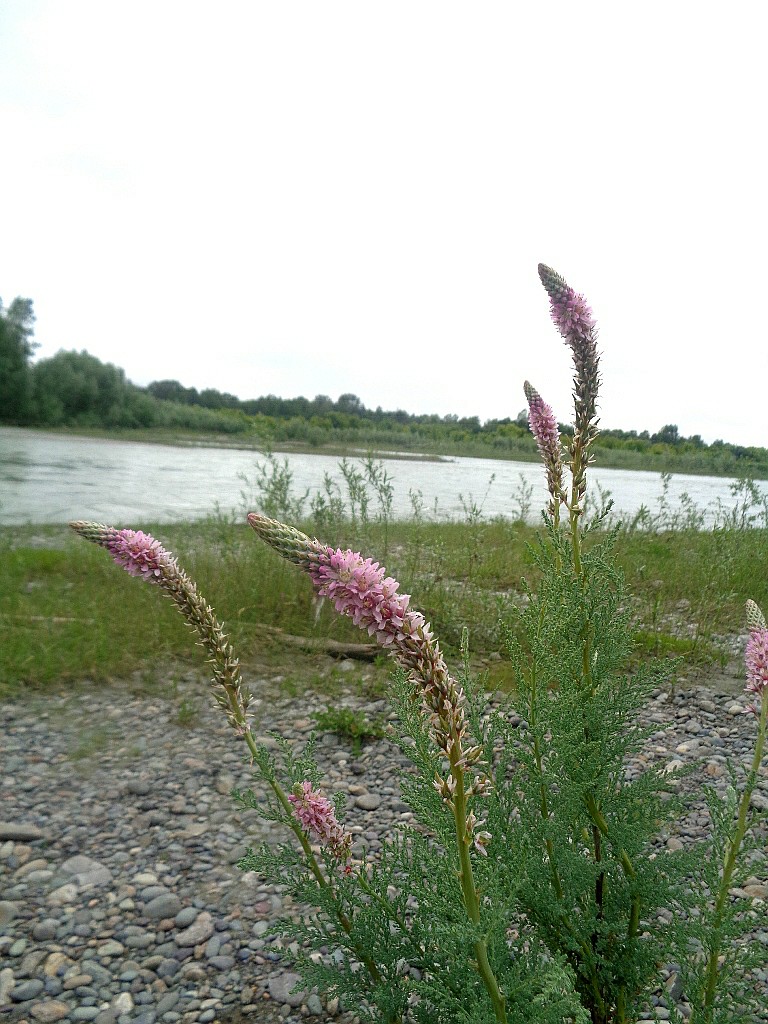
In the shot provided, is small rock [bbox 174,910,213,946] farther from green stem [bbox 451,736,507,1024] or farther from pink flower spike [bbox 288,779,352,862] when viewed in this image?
green stem [bbox 451,736,507,1024]

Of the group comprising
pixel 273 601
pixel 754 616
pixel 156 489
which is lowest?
pixel 273 601

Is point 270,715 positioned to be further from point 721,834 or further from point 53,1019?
point 721,834

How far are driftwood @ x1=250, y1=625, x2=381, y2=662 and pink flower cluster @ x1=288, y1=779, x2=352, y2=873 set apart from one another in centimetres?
376

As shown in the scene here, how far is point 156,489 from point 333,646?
13.2 meters

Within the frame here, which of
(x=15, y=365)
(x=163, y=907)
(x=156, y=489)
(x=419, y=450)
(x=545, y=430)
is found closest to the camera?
(x=545, y=430)

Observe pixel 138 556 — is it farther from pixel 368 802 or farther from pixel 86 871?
pixel 368 802

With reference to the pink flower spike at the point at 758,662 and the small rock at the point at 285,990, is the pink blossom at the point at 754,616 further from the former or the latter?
the small rock at the point at 285,990

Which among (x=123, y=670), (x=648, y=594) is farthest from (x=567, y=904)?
(x=648, y=594)

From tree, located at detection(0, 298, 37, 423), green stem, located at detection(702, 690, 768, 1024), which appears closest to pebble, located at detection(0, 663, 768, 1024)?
green stem, located at detection(702, 690, 768, 1024)

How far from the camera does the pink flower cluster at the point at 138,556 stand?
163 cm

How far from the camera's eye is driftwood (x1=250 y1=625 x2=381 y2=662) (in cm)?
557

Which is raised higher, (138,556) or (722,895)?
(138,556)

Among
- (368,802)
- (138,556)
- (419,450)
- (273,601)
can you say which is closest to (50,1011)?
(368,802)

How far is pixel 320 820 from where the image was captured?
173 centimetres
